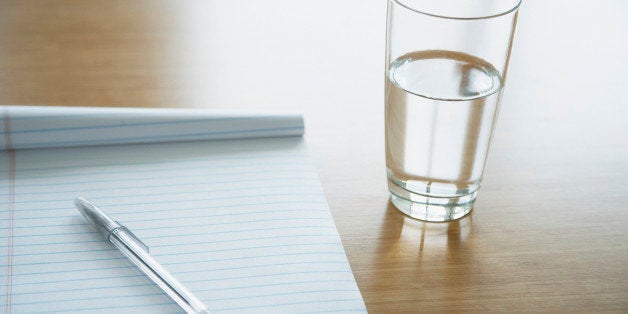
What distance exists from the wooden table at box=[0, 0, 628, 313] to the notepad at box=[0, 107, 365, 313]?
3 centimetres

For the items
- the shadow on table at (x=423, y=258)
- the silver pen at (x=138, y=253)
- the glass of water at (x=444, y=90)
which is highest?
the glass of water at (x=444, y=90)

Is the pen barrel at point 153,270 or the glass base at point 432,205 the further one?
the glass base at point 432,205

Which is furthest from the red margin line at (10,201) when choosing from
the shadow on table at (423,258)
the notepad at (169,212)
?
the shadow on table at (423,258)

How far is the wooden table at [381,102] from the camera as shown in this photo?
0.64 meters

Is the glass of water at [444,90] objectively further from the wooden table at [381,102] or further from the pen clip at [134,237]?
the pen clip at [134,237]

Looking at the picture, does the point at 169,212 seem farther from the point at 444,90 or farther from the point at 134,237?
the point at 444,90

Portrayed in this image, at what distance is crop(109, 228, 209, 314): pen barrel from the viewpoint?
58 cm

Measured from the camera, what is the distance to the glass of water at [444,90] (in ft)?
2.04

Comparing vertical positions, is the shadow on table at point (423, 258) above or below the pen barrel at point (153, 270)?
below

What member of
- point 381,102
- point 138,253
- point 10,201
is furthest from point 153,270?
point 381,102

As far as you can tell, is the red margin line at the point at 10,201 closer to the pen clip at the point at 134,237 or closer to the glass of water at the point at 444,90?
the pen clip at the point at 134,237

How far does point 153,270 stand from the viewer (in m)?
0.61

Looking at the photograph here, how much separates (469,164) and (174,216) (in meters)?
0.23

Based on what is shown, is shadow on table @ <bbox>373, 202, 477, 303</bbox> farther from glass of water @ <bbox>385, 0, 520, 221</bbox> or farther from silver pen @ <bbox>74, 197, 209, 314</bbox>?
silver pen @ <bbox>74, 197, 209, 314</bbox>
